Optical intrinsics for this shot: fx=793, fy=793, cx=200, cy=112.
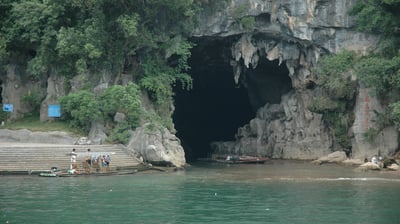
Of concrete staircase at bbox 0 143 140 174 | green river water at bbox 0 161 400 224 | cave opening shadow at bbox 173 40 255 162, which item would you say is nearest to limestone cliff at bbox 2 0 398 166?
concrete staircase at bbox 0 143 140 174

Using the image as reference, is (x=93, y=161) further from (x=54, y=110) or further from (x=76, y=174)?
(x=54, y=110)

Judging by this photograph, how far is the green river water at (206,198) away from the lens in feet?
87.6

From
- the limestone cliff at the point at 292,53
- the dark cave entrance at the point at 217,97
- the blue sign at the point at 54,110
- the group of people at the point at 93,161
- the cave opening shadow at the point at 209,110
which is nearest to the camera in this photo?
the group of people at the point at 93,161

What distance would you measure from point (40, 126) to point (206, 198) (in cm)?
2008

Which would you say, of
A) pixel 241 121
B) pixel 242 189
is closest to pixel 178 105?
pixel 241 121

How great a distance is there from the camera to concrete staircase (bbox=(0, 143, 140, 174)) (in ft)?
137

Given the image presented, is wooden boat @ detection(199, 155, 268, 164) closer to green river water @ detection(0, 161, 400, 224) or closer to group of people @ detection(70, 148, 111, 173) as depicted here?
green river water @ detection(0, 161, 400, 224)

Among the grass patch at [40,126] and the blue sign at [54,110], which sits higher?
the blue sign at [54,110]

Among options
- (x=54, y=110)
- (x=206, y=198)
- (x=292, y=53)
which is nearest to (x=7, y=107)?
Result: (x=54, y=110)

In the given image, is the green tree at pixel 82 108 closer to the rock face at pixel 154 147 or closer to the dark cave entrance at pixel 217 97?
the rock face at pixel 154 147

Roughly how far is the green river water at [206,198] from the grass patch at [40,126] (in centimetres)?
780

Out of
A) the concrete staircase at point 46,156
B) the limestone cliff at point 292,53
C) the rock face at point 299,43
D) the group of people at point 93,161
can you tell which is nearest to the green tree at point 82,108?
the limestone cliff at point 292,53

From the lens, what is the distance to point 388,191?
34.2m

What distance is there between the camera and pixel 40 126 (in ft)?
161
